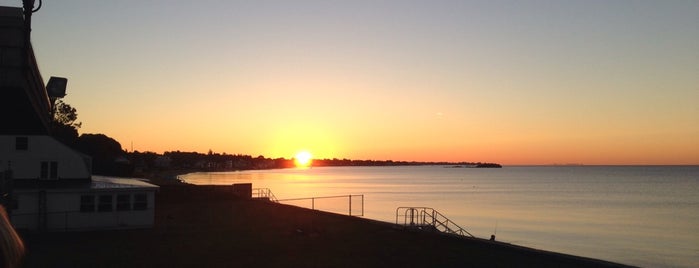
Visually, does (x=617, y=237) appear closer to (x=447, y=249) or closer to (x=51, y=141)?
(x=447, y=249)

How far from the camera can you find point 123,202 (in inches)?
1398

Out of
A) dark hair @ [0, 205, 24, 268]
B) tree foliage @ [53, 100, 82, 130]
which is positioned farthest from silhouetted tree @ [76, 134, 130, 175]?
dark hair @ [0, 205, 24, 268]

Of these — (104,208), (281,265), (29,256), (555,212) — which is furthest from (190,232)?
(555,212)

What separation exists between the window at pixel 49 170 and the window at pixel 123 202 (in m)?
5.29

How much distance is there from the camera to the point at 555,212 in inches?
3620

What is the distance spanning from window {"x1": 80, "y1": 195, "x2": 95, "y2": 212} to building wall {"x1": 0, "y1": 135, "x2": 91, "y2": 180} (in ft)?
15.0

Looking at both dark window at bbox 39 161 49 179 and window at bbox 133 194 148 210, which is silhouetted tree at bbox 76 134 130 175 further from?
window at bbox 133 194 148 210

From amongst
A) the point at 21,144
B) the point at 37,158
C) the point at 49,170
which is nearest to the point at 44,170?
the point at 49,170

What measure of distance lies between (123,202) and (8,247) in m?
35.6

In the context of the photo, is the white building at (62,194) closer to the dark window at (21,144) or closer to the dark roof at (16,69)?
the dark window at (21,144)

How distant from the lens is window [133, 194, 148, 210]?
35656mm

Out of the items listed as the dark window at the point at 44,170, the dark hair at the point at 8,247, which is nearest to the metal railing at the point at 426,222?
the dark window at the point at 44,170

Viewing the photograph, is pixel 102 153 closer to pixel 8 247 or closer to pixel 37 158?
pixel 37 158

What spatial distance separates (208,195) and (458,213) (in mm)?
38048
